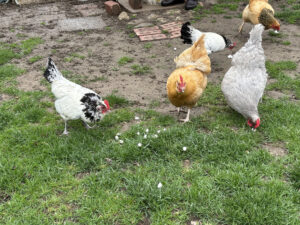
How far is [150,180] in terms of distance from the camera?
318 centimetres

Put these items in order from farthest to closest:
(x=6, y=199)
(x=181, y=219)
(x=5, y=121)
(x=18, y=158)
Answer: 1. (x=5, y=121)
2. (x=18, y=158)
3. (x=6, y=199)
4. (x=181, y=219)

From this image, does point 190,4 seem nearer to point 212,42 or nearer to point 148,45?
point 148,45

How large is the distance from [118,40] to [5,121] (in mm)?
4145

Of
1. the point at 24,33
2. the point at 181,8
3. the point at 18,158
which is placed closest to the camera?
the point at 18,158

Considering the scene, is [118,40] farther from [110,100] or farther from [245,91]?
[245,91]

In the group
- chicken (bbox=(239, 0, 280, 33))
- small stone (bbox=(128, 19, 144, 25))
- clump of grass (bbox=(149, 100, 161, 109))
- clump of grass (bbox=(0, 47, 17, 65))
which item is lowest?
clump of grass (bbox=(149, 100, 161, 109))

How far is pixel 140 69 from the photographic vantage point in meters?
6.09

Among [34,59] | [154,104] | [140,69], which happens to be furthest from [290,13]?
[34,59]

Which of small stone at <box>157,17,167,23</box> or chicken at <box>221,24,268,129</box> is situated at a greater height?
chicken at <box>221,24,268,129</box>

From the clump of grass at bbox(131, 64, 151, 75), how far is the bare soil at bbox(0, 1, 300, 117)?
10 centimetres

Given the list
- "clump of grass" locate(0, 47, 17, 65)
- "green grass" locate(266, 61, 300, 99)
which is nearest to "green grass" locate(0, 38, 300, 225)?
"green grass" locate(266, 61, 300, 99)

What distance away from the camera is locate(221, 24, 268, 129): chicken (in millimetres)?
4078

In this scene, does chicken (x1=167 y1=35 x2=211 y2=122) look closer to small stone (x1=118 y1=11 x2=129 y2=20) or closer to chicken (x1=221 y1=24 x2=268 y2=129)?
chicken (x1=221 y1=24 x2=268 y2=129)

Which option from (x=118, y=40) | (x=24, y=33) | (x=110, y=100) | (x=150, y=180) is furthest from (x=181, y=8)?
(x=150, y=180)
